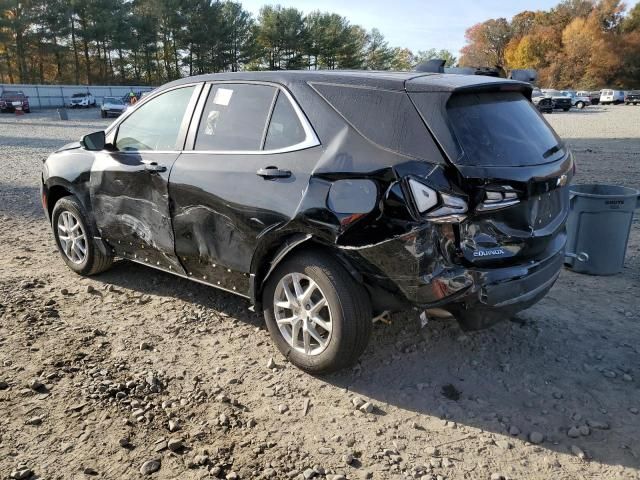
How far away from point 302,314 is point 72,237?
275cm

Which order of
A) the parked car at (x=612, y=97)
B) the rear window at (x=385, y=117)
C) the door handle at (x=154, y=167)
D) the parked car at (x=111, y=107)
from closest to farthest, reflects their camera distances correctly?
the rear window at (x=385, y=117) → the door handle at (x=154, y=167) → the parked car at (x=111, y=107) → the parked car at (x=612, y=97)

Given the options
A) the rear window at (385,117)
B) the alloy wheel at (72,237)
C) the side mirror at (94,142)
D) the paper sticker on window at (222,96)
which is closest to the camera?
the rear window at (385,117)

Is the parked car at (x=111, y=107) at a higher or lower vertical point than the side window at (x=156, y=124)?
lower

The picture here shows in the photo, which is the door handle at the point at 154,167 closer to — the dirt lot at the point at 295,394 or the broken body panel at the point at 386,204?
the broken body panel at the point at 386,204

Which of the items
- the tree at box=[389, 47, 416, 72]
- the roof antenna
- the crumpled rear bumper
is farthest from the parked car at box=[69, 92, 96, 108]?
the tree at box=[389, 47, 416, 72]

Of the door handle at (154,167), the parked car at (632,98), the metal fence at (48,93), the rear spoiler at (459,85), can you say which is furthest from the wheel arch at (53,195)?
the parked car at (632,98)

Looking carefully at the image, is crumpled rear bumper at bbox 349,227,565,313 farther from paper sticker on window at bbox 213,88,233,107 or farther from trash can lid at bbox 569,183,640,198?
trash can lid at bbox 569,183,640,198

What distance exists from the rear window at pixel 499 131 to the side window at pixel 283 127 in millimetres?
922

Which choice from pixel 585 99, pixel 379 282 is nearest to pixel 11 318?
pixel 379 282

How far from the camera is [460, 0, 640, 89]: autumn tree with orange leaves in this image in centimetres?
Result: 7938

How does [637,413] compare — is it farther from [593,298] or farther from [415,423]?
[593,298]

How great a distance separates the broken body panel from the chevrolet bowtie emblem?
0.7 inches

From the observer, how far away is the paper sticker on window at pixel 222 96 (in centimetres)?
369

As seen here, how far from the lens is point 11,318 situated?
409 centimetres
